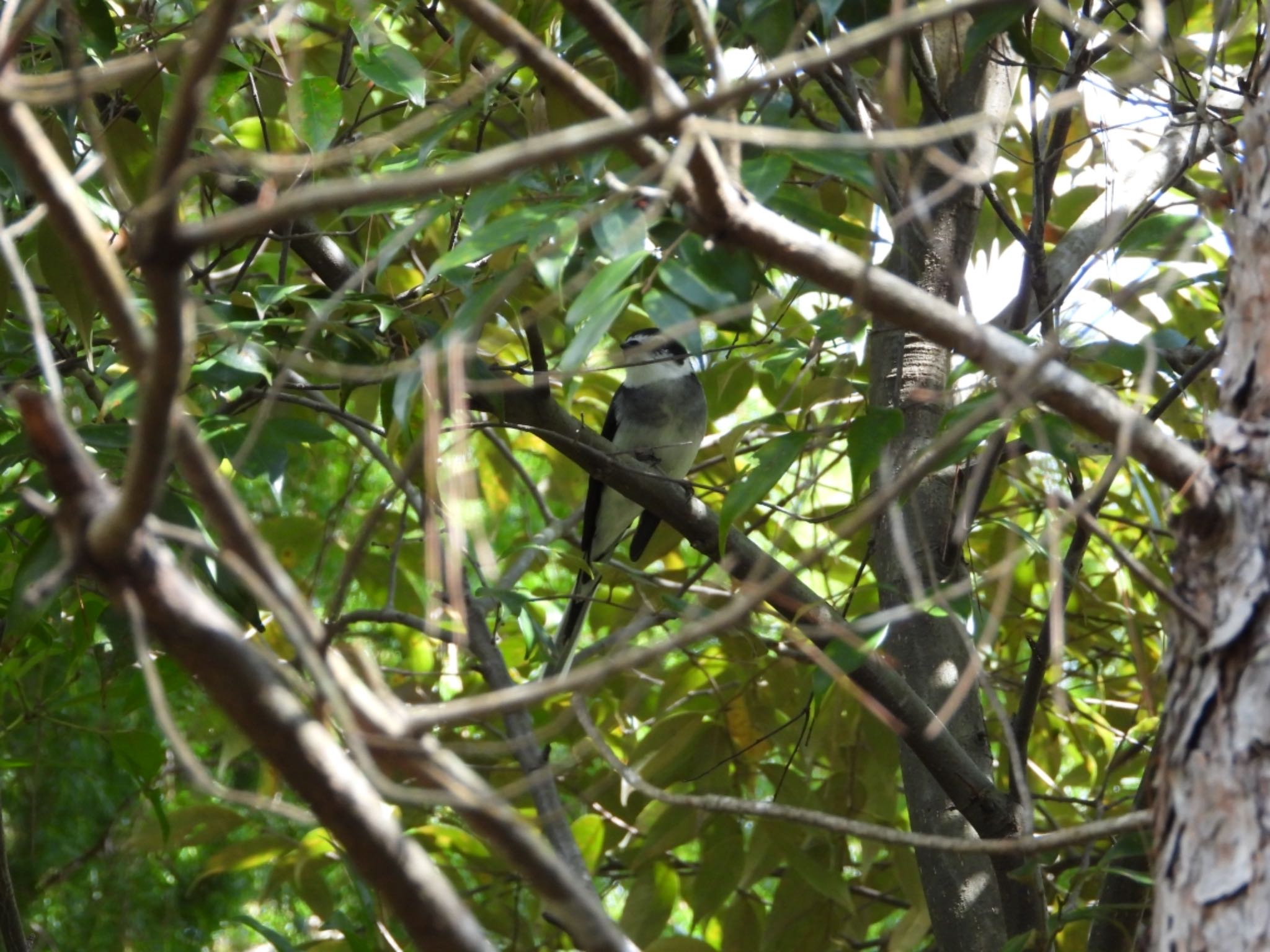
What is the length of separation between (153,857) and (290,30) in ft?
8.17

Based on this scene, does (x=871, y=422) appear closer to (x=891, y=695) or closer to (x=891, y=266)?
(x=891, y=695)

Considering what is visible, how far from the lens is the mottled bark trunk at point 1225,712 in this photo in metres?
1.11

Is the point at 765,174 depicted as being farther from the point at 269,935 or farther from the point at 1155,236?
the point at 269,935

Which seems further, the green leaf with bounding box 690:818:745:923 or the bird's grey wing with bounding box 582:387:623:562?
the bird's grey wing with bounding box 582:387:623:562

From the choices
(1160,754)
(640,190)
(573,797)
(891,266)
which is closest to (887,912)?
(573,797)

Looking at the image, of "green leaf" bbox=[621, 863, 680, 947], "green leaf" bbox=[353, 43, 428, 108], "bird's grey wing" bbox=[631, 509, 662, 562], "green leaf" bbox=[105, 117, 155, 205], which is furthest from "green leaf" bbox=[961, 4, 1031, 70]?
"bird's grey wing" bbox=[631, 509, 662, 562]

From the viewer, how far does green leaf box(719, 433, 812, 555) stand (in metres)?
1.73

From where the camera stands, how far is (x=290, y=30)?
2.71 metres

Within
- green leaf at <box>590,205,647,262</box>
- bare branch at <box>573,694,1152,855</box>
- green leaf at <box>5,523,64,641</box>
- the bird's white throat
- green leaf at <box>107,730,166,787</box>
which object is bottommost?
bare branch at <box>573,694,1152,855</box>

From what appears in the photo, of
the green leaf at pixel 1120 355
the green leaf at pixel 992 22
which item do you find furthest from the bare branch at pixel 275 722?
the green leaf at pixel 992 22

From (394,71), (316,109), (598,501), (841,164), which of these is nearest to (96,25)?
(316,109)

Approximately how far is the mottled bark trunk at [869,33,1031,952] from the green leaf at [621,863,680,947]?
0.55 metres

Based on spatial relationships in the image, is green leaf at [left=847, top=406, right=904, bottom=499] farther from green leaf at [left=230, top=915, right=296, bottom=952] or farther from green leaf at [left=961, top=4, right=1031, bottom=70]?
green leaf at [left=230, top=915, right=296, bottom=952]

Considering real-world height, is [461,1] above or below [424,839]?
above
